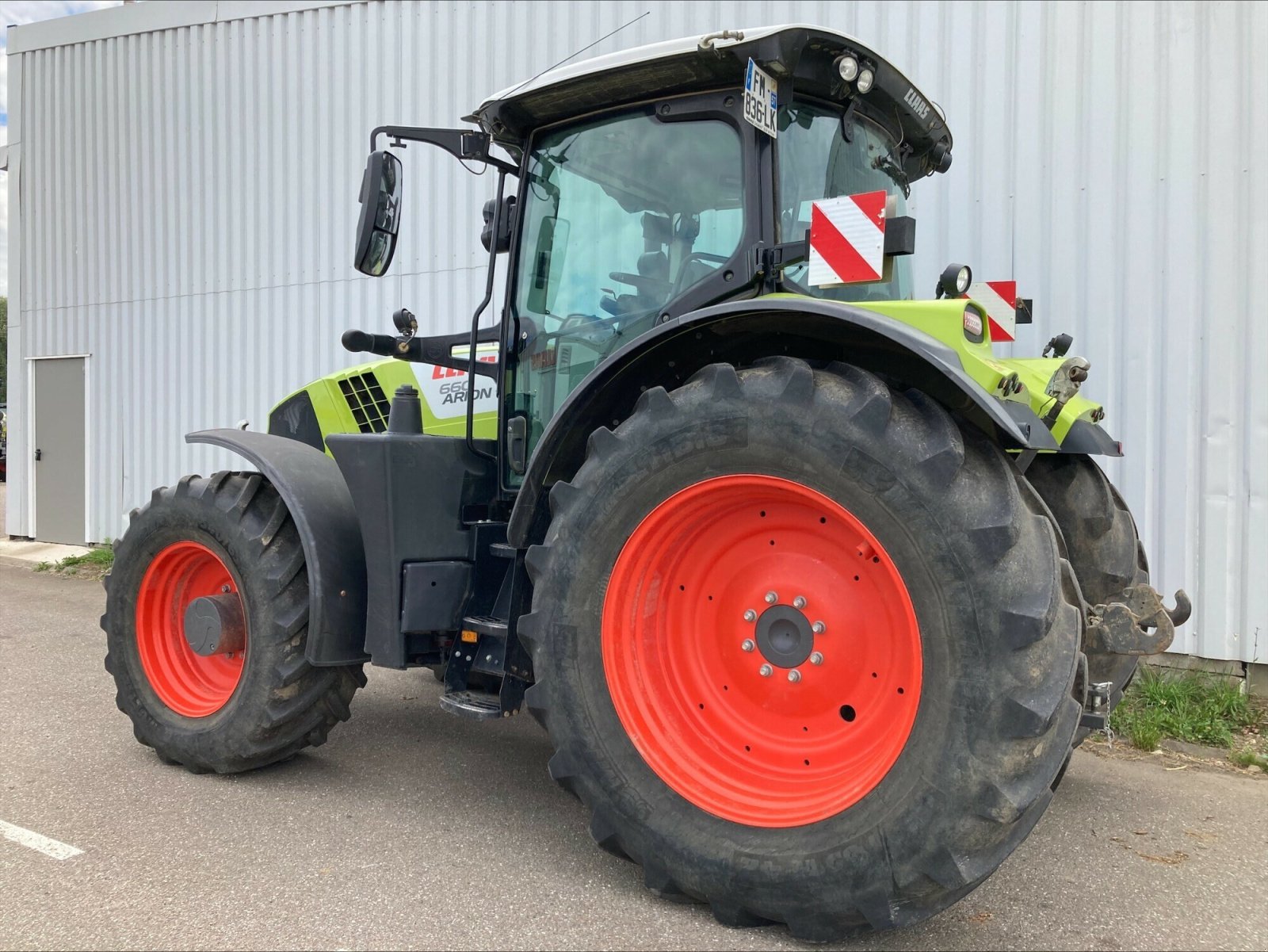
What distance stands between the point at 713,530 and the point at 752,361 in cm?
52

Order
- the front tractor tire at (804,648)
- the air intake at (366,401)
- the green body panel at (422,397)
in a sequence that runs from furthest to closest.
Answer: the air intake at (366,401) → the green body panel at (422,397) → the front tractor tire at (804,648)

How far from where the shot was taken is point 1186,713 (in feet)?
15.3

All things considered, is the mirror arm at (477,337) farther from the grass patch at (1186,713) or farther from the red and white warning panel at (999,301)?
the grass patch at (1186,713)

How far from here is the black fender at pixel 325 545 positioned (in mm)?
3373

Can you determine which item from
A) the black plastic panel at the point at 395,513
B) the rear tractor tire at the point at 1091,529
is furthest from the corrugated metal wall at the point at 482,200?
the black plastic panel at the point at 395,513

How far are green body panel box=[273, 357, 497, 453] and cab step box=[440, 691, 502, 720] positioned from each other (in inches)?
38.2

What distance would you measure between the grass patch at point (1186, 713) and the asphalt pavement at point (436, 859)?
1.18ft

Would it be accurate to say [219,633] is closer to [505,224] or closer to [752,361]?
[505,224]

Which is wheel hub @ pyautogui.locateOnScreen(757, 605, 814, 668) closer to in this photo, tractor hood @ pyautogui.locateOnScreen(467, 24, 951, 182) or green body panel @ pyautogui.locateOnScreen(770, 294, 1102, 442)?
green body panel @ pyautogui.locateOnScreen(770, 294, 1102, 442)

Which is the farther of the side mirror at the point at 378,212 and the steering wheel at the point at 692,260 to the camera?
the side mirror at the point at 378,212

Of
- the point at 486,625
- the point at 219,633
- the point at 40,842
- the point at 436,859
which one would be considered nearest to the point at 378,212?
the point at 486,625

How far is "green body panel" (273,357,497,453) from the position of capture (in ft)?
12.3

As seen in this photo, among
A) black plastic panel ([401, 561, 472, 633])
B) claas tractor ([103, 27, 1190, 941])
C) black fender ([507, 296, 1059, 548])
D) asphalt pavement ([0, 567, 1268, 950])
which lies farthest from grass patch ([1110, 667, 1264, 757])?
black plastic panel ([401, 561, 472, 633])

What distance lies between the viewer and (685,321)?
2.63 m
